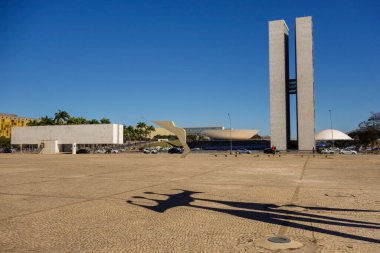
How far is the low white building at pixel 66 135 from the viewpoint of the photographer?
8419 cm

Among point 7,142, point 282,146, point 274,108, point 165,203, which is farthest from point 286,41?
point 7,142

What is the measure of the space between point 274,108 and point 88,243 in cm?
8339

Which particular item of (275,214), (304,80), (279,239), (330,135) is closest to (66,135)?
(304,80)

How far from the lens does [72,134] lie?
8825 cm

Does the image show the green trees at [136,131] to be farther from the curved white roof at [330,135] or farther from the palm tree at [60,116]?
the curved white roof at [330,135]

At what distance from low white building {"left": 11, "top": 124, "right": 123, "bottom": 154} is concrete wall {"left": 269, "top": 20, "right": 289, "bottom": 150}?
39.1 meters

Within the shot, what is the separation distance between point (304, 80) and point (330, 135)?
26248mm

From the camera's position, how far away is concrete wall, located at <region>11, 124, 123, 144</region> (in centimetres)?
8506

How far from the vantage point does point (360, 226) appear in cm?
712

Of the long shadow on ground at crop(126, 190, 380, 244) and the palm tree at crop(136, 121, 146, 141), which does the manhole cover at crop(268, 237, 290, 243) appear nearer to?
the long shadow on ground at crop(126, 190, 380, 244)

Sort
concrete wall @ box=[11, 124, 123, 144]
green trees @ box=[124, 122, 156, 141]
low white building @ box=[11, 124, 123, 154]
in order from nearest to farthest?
low white building @ box=[11, 124, 123, 154] → concrete wall @ box=[11, 124, 123, 144] → green trees @ box=[124, 122, 156, 141]

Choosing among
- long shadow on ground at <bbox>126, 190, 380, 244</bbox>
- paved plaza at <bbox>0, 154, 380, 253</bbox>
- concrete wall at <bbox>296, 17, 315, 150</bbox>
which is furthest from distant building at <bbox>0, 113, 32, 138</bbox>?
long shadow on ground at <bbox>126, 190, 380, 244</bbox>

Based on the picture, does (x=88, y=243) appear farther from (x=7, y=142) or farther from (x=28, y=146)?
(x=7, y=142)

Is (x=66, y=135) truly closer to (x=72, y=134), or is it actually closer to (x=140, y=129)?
(x=72, y=134)
